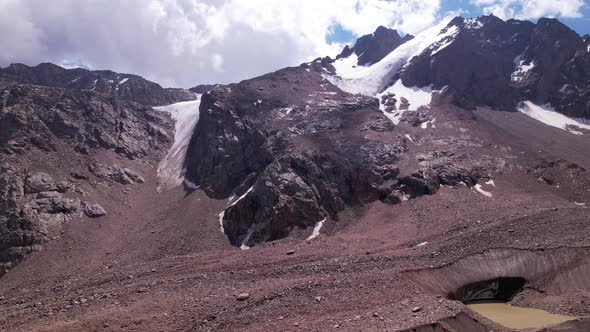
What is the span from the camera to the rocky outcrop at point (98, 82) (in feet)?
389

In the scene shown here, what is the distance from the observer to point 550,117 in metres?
112

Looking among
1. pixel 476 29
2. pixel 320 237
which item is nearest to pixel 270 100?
pixel 320 237

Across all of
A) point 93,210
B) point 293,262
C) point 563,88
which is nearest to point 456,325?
point 293,262

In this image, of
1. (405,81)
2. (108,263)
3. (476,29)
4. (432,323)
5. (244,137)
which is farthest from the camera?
(476,29)

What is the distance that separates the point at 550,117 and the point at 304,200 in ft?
250

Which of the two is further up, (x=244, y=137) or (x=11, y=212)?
(x=244, y=137)

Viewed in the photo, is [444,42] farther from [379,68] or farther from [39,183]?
[39,183]

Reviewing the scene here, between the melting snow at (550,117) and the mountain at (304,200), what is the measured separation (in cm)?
52

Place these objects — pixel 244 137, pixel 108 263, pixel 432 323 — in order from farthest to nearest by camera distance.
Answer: pixel 244 137
pixel 108 263
pixel 432 323

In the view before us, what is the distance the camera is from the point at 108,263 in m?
52.9

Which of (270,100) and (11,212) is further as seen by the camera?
Answer: (270,100)

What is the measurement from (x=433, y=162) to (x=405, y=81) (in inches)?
1907

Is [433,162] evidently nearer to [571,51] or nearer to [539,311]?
[539,311]

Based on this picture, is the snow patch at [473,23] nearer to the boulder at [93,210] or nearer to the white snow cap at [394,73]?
the white snow cap at [394,73]
